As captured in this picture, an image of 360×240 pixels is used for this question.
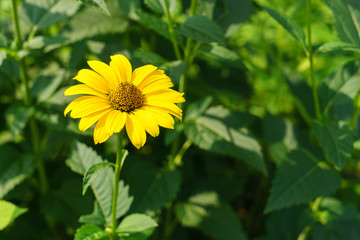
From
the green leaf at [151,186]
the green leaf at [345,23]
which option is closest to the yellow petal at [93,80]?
the green leaf at [151,186]

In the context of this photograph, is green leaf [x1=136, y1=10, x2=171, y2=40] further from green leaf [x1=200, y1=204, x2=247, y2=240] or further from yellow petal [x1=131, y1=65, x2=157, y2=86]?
green leaf [x1=200, y1=204, x2=247, y2=240]

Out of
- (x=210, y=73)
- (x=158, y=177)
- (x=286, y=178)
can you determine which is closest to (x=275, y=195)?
(x=286, y=178)

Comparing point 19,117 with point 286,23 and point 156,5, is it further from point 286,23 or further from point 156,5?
point 286,23

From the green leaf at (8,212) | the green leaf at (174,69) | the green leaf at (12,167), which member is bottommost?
the green leaf at (12,167)

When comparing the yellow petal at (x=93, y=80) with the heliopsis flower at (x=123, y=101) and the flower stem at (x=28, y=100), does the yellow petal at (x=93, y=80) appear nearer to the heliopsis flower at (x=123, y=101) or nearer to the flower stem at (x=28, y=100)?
the heliopsis flower at (x=123, y=101)

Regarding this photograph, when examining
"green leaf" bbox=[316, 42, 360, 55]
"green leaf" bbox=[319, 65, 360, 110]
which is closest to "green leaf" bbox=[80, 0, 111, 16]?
"green leaf" bbox=[316, 42, 360, 55]

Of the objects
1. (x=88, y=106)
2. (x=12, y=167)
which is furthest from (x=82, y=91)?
(x=12, y=167)
